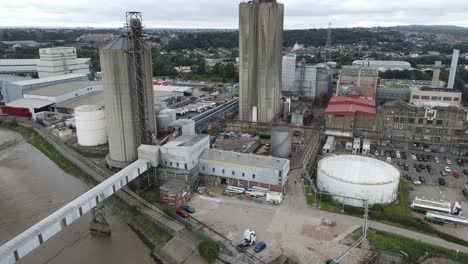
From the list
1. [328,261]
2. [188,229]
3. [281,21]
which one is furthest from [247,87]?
[328,261]

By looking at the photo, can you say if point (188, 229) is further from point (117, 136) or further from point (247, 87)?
point (247, 87)

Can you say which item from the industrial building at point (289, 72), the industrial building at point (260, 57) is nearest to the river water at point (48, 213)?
the industrial building at point (260, 57)

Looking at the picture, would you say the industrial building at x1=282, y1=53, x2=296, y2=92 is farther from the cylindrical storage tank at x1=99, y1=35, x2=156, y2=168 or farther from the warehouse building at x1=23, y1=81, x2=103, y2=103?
the warehouse building at x1=23, y1=81, x2=103, y2=103

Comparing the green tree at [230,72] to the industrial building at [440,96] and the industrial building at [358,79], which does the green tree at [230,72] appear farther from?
the industrial building at [440,96]

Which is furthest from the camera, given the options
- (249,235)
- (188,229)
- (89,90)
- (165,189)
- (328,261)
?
(89,90)

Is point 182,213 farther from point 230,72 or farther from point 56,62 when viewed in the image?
point 56,62
